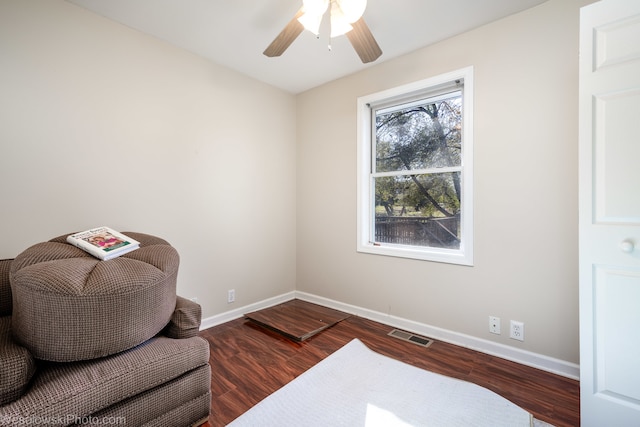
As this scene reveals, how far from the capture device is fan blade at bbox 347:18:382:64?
5.58 ft

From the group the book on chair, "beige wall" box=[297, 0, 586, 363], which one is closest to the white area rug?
"beige wall" box=[297, 0, 586, 363]

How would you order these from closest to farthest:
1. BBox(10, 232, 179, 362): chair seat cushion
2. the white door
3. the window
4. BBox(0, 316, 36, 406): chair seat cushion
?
BBox(0, 316, 36, 406): chair seat cushion, BBox(10, 232, 179, 362): chair seat cushion, the white door, the window

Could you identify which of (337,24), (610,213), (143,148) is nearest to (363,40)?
(337,24)

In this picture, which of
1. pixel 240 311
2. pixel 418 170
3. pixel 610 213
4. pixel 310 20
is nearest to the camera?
pixel 610 213

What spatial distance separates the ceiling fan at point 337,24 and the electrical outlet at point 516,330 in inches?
86.9

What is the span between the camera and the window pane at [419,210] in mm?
2520

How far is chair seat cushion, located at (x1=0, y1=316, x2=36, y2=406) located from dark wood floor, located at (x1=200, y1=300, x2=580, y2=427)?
2.83 ft

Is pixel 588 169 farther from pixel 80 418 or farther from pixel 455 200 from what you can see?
pixel 80 418

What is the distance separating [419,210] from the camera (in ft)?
8.93

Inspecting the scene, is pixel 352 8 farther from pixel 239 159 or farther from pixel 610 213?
pixel 239 159

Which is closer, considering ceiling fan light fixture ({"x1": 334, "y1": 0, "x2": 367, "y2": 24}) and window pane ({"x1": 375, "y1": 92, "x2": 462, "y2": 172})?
ceiling fan light fixture ({"x1": 334, "y1": 0, "x2": 367, "y2": 24})

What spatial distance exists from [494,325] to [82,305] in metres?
2.61

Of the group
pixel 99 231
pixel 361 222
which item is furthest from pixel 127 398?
pixel 361 222

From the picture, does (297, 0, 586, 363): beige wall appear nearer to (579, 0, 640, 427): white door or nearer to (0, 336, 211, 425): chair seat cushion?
(579, 0, 640, 427): white door
